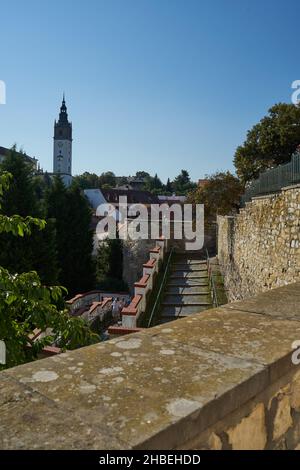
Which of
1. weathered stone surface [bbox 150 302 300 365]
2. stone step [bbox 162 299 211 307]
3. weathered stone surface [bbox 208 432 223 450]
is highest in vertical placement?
weathered stone surface [bbox 150 302 300 365]

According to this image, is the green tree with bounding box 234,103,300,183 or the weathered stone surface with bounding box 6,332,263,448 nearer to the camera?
the weathered stone surface with bounding box 6,332,263,448

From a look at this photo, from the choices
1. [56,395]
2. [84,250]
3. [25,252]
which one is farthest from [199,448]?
[84,250]

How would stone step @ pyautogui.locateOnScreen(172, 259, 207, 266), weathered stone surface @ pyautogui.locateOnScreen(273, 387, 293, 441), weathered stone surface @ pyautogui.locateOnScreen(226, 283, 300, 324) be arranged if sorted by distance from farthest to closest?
stone step @ pyautogui.locateOnScreen(172, 259, 207, 266) → weathered stone surface @ pyautogui.locateOnScreen(226, 283, 300, 324) → weathered stone surface @ pyautogui.locateOnScreen(273, 387, 293, 441)

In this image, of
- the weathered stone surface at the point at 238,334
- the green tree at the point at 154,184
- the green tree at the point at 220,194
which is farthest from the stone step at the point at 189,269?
the green tree at the point at 154,184

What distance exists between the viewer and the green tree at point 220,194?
22016mm

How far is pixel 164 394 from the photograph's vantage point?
1369mm

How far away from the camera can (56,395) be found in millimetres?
1355

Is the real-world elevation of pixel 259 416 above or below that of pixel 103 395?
below

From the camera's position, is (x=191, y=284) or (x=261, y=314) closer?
(x=261, y=314)

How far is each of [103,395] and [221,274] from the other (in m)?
14.0

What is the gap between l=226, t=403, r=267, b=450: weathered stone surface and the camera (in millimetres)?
1434

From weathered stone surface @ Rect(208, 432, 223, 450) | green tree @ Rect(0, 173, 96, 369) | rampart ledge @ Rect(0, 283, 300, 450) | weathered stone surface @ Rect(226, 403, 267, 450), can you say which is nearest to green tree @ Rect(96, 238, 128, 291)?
green tree @ Rect(0, 173, 96, 369)

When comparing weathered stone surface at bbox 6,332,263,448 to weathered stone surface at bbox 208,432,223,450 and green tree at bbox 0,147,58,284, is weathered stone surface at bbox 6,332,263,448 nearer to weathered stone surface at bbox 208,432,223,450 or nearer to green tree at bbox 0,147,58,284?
weathered stone surface at bbox 208,432,223,450

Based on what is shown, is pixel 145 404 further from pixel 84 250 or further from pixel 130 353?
pixel 84 250
